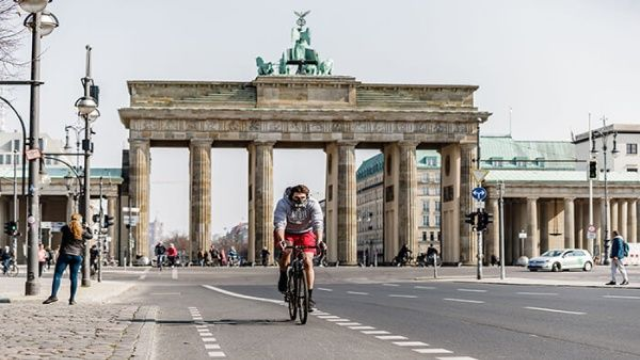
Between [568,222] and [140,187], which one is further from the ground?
A: [140,187]

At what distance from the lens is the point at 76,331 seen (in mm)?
15727

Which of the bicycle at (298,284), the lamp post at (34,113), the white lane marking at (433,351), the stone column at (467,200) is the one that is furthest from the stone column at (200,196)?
the white lane marking at (433,351)

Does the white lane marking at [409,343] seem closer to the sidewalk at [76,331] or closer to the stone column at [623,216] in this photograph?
the sidewalk at [76,331]

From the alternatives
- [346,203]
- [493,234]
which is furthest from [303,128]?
[493,234]

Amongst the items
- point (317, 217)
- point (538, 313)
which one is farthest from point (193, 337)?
point (538, 313)

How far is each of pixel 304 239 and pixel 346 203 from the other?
262ft

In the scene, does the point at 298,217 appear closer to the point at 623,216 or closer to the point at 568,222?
the point at 568,222

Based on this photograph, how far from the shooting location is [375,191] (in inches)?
6791

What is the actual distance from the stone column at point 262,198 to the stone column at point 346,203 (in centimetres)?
563

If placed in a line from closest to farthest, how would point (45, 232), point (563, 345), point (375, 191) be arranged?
point (563, 345), point (45, 232), point (375, 191)

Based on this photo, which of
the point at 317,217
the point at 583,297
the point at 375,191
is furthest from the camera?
the point at 375,191

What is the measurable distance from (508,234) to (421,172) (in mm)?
40958

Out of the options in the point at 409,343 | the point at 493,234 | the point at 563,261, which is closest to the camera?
the point at 409,343

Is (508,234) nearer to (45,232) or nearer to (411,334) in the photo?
(45,232)
